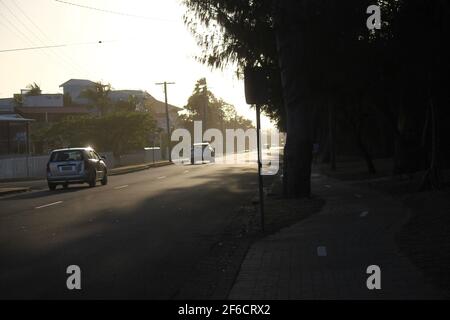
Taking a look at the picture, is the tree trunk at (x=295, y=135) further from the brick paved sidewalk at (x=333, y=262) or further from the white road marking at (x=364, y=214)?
the white road marking at (x=364, y=214)

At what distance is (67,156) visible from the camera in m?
28.8

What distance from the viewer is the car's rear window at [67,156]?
28578mm

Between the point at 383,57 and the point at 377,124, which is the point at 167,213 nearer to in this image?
the point at 383,57

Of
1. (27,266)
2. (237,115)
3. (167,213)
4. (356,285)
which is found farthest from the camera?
(237,115)

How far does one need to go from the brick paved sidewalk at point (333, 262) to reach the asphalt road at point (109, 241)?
957 millimetres

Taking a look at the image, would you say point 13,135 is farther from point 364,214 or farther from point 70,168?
point 364,214

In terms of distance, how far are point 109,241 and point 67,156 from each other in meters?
17.0

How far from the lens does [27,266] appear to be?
391 inches

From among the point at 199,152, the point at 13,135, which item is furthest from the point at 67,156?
the point at 199,152

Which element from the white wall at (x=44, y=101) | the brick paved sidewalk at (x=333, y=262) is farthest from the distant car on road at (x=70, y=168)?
the white wall at (x=44, y=101)

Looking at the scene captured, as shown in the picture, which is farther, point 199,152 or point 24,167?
point 199,152

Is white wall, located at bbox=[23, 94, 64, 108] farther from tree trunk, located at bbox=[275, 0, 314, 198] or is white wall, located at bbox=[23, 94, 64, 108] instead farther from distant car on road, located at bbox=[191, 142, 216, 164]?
tree trunk, located at bbox=[275, 0, 314, 198]

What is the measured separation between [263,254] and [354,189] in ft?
41.0
